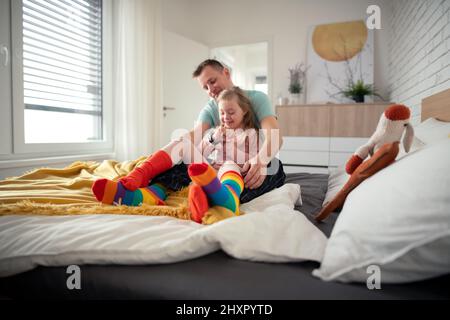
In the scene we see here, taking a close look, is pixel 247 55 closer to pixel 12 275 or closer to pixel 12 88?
pixel 12 88

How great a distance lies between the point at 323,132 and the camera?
3246 mm

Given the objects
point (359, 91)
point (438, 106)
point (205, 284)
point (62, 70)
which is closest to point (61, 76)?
point (62, 70)

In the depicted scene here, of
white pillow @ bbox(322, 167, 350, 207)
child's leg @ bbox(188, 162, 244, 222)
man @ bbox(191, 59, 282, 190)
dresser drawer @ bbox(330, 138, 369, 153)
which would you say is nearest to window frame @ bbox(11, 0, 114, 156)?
man @ bbox(191, 59, 282, 190)

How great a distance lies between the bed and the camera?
21.0 inches

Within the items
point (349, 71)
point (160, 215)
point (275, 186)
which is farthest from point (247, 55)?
point (160, 215)

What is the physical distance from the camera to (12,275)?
2.30ft

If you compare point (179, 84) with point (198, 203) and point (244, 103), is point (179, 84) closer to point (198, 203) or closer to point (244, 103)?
point (244, 103)

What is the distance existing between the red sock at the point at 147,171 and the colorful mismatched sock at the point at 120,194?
0.02 m

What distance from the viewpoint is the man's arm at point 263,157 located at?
3.85 ft

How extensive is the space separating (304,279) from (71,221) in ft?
1.97

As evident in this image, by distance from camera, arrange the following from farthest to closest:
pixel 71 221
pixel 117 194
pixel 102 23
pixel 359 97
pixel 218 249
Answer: pixel 359 97 < pixel 102 23 < pixel 117 194 < pixel 71 221 < pixel 218 249

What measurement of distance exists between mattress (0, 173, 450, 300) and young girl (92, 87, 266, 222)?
0.20 metres

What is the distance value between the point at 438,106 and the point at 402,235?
149cm

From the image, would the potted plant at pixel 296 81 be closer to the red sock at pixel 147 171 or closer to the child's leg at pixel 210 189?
the red sock at pixel 147 171
